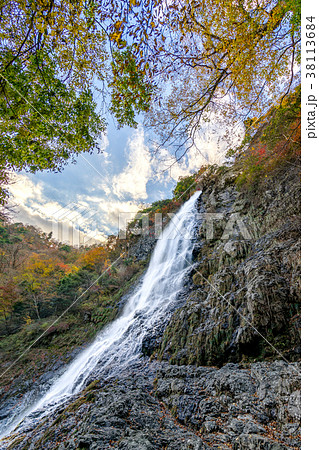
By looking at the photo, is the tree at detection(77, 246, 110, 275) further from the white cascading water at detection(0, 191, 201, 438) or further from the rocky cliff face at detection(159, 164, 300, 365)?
the rocky cliff face at detection(159, 164, 300, 365)

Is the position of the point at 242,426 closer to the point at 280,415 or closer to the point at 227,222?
the point at 280,415

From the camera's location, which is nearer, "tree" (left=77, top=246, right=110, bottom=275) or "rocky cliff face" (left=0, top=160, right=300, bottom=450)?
"rocky cliff face" (left=0, top=160, right=300, bottom=450)

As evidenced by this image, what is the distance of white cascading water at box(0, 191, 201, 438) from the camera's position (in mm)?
6395

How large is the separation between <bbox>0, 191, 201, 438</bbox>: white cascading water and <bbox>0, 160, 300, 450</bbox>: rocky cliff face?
104 cm

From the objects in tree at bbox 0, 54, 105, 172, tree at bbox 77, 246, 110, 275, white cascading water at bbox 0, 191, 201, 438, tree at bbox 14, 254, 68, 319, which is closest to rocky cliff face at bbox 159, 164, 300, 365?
white cascading water at bbox 0, 191, 201, 438

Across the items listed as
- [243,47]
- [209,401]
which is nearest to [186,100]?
[243,47]

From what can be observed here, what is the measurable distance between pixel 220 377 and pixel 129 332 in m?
5.73

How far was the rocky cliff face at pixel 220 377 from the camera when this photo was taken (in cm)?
234

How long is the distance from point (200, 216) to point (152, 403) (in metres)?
12.1

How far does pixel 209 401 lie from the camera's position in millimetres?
3043

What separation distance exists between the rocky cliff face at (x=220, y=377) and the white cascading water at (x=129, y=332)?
104cm
